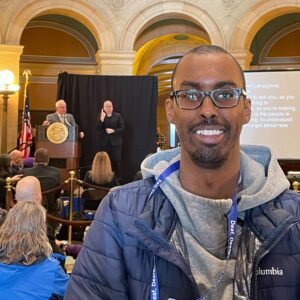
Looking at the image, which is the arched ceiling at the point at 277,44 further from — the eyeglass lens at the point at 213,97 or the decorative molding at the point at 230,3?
the eyeglass lens at the point at 213,97

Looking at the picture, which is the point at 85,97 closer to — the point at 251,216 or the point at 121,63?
the point at 121,63

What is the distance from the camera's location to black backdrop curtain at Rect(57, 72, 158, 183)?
38.0 ft

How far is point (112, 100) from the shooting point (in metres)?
11.6

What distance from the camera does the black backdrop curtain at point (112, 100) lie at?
11.6 metres

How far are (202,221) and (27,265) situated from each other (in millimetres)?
1728

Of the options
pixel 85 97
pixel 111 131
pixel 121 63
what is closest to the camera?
pixel 111 131

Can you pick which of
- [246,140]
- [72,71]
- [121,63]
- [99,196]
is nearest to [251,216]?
[99,196]

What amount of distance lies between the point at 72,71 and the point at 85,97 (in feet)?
14.4

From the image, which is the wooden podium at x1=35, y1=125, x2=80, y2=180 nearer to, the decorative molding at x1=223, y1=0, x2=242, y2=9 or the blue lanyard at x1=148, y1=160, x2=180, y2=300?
the decorative molding at x1=223, y1=0, x2=242, y2=9

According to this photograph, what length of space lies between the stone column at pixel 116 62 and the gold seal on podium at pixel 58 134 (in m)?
3.46

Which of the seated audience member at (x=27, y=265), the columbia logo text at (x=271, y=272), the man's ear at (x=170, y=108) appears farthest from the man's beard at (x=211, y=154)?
the seated audience member at (x=27, y=265)

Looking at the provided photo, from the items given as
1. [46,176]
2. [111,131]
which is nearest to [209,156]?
[46,176]

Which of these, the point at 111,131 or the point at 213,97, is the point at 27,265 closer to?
the point at 213,97

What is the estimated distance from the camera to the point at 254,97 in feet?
26.0
